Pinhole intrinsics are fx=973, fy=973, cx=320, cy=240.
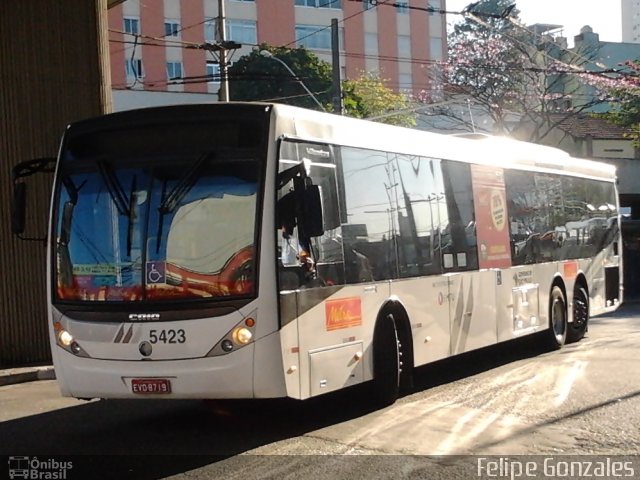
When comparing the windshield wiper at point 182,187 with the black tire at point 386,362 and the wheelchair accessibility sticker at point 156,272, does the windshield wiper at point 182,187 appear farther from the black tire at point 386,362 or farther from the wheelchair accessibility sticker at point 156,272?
the black tire at point 386,362

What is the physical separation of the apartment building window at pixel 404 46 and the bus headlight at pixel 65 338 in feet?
184

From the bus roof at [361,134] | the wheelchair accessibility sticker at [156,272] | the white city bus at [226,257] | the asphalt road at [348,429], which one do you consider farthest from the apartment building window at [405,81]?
the wheelchair accessibility sticker at [156,272]

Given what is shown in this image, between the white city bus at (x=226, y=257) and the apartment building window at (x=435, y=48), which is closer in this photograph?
the white city bus at (x=226, y=257)

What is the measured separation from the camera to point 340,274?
9.53 metres

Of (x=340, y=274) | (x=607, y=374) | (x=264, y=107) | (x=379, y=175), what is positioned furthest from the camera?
(x=607, y=374)

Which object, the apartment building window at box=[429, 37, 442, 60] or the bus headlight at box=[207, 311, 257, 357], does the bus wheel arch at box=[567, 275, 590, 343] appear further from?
the apartment building window at box=[429, 37, 442, 60]

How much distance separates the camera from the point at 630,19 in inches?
6176

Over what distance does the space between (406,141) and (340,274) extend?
2.58 meters

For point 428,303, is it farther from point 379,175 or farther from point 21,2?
point 21,2

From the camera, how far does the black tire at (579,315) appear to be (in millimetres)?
17094

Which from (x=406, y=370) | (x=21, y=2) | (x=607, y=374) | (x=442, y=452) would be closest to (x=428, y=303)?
(x=406, y=370)

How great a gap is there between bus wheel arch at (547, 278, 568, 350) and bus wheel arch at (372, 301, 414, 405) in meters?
5.74

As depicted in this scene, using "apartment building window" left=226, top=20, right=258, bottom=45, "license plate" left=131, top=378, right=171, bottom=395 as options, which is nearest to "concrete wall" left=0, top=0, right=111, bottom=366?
"license plate" left=131, top=378, right=171, bottom=395

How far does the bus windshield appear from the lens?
27.8 ft
